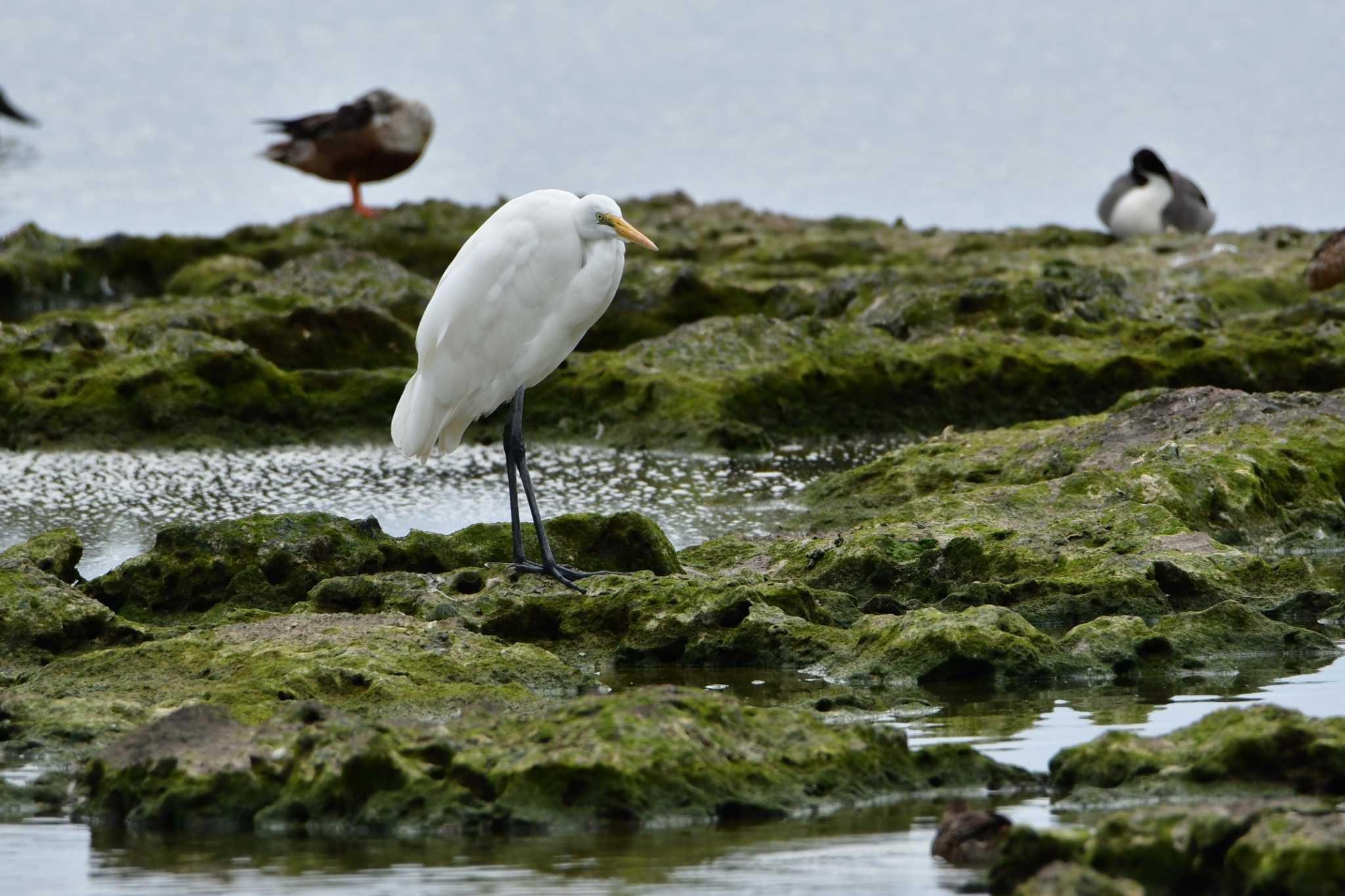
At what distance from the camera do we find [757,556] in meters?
9.30

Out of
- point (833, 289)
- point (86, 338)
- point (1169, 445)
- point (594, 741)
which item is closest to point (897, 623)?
point (594, 741)

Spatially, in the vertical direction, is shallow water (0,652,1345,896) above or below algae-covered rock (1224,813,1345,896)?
below

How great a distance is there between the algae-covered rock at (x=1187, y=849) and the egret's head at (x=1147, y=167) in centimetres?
2623

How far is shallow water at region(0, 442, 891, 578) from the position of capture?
12.0 metres

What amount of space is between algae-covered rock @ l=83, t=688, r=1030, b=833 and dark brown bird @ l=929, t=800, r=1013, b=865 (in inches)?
24.6

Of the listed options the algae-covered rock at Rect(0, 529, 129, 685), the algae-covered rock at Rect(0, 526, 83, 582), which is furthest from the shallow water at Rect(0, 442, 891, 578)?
the algae-covered rock at Rect(0, 529, 129, 685)

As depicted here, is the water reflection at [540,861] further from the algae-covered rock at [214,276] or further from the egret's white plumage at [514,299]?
the algae-covered rock at [214,276]

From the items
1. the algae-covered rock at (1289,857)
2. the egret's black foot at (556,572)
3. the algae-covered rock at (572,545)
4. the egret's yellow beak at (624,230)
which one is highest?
the egret's yellow beak at (624,230)

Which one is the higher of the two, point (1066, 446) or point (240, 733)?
point (1066, 446)

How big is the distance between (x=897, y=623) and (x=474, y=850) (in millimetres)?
2842

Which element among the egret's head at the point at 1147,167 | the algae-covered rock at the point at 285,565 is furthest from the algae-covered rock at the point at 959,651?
the egret's head at the point at 1147,167

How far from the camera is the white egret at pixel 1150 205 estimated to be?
2894cm

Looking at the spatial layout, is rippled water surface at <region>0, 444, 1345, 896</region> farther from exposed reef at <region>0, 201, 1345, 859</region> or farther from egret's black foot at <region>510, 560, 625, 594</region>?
egret's black foot at <region>510, 560, 625, 594</region>

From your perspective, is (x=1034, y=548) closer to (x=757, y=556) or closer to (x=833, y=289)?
(x=757, y=556)
